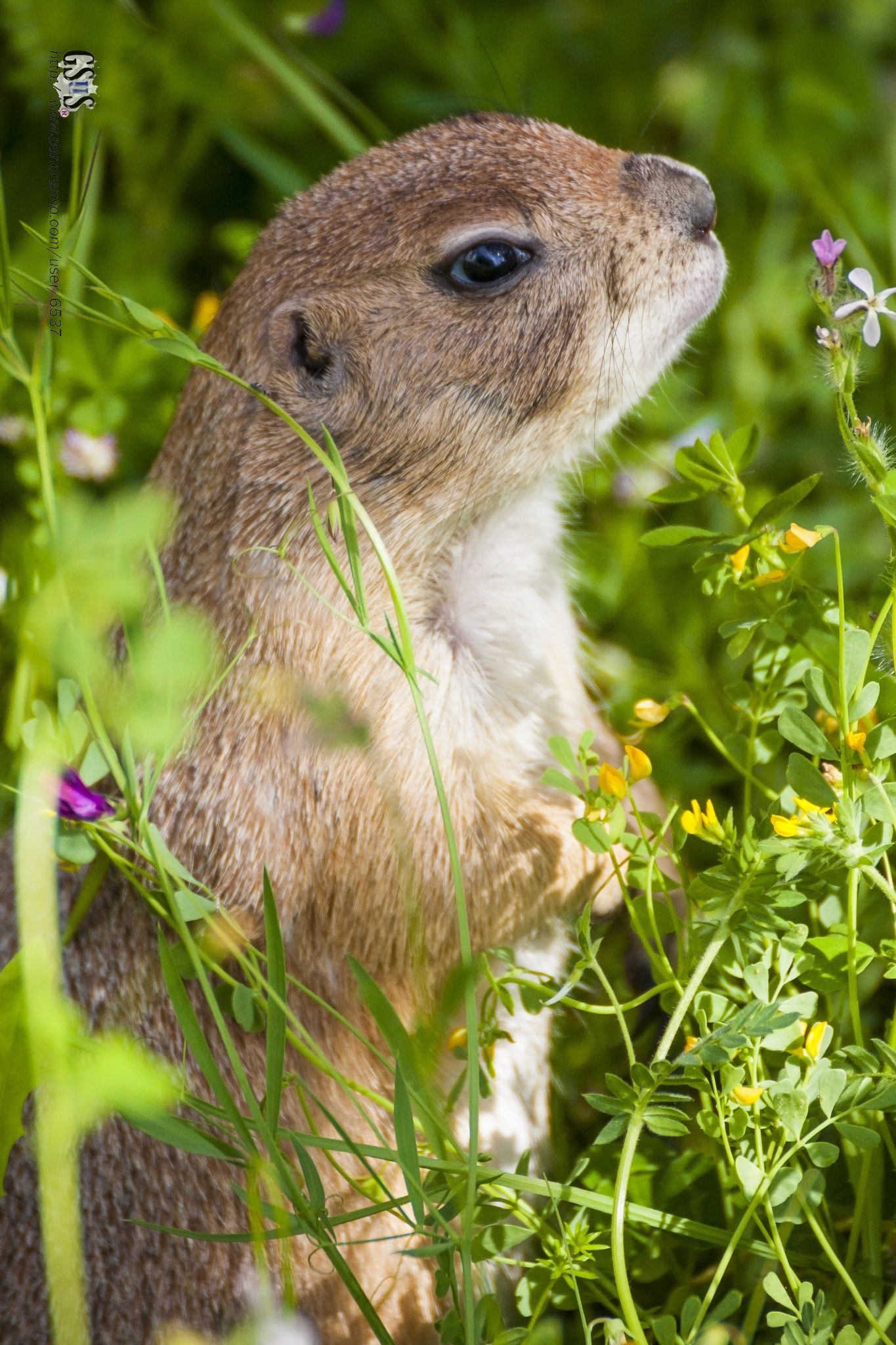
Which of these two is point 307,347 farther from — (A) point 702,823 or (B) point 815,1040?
(B) point 815,1040

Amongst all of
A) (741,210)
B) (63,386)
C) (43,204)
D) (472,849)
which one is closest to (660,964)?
(472,849)

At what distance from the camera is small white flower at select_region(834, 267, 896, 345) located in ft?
4.52

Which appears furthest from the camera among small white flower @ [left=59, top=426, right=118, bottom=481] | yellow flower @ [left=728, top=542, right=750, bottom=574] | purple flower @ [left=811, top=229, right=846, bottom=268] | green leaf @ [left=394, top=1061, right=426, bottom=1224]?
small white flower @ [left=59, top=426, right=118, bottom=481]

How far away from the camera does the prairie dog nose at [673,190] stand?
189cm

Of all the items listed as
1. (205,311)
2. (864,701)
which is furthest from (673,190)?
(205,311)

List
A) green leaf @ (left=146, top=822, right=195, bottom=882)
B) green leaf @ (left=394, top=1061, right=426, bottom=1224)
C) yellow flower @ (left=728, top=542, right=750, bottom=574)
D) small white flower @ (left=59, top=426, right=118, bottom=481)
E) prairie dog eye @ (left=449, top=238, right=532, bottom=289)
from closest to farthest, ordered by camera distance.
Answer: green leaf @ (left=394, top=1061, right=426, bottom=1224) < green leaf @ (left=146, top=822, right=195, bottom=882) < yellow flower @ (left=728, top=542, right=750, bottom=574) < prairie dog eye @ (left=449, top=238, right=532, bottom=289) < small white flower @ (left=59, top=426, right=118, bottom=481)

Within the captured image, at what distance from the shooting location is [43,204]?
340 cm

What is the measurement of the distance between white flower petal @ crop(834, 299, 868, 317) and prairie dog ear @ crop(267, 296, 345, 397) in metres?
0.73

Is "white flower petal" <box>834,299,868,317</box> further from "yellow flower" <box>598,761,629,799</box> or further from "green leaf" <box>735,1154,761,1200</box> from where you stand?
"green leaf" <box>735,1154,761,1200</box>

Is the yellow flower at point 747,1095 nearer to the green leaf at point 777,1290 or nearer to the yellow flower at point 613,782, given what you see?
the green leaf at point 777,1290

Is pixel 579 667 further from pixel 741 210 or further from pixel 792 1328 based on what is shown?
pixel 741 210

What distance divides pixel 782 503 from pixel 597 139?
2.15m

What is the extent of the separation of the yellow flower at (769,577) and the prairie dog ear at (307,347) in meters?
0.66

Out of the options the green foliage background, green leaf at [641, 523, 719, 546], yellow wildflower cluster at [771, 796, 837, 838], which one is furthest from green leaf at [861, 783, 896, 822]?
the green foliage background
